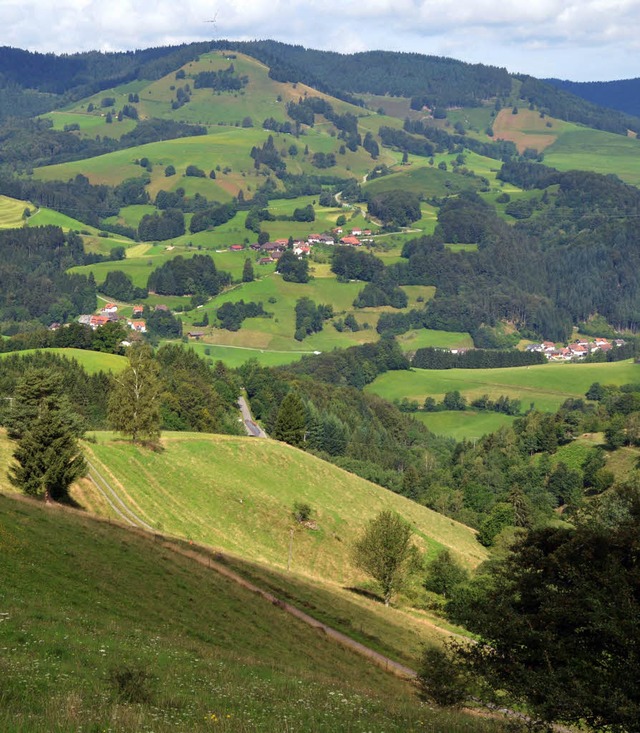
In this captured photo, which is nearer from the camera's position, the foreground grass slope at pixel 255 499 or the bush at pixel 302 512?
the foreground grass slope at pixel 255 499

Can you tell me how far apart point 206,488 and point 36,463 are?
84.6 feet

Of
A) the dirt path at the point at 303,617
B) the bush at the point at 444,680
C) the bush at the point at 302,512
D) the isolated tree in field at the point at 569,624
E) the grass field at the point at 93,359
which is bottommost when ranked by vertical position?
the bush at the point at 302,512

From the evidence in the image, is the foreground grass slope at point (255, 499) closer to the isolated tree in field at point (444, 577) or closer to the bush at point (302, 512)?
the bush at point (302, 512)

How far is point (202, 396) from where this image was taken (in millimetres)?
145500

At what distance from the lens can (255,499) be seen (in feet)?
293

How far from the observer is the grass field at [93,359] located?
155000mm

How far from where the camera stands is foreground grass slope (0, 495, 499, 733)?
65.2 feet

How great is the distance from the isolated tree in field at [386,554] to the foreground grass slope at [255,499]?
5856 mm

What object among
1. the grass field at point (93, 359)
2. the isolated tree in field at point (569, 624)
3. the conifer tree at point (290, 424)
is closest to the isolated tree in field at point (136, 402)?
the conifer tree at point (290, 424)

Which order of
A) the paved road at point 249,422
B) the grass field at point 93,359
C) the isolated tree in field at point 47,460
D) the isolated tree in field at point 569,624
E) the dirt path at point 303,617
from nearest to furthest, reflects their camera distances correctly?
the isolated tree in field at point 569,624, the dirt path at point 303,617, the isolated tree in field at point 47,460, the paved road at point 249,422, the grass field at point 93,359

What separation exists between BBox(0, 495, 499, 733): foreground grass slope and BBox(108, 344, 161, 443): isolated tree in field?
111ft

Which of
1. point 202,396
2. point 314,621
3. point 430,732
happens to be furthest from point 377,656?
point 202,396

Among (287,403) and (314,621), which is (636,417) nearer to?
(287,403)

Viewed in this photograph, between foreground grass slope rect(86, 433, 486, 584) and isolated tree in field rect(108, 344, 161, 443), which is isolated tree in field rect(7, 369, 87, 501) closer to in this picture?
foreground grass slope rect(86, 433, 486, 584)
